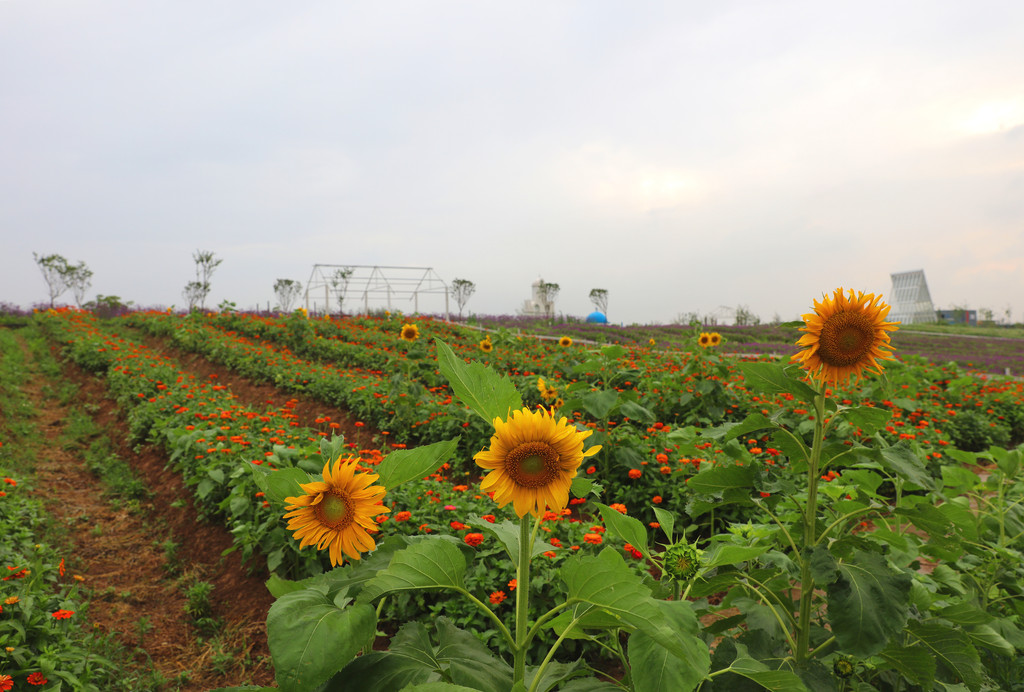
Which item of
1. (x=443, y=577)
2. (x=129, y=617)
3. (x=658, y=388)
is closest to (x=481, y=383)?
(x=443, y=577)

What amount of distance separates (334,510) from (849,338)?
5.11 ft

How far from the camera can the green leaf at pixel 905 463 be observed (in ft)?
4.92

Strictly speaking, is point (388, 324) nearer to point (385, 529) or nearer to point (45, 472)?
point (45, 472)

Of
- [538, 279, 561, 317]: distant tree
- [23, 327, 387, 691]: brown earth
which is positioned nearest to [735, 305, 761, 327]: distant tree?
[538, 279, 561, 317]: distant tree

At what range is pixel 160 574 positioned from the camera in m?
3.97

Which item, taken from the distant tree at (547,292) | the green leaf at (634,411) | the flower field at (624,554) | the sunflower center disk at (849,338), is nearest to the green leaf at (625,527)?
the flower field at (624,554)

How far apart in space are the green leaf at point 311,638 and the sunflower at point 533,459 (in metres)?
0.32

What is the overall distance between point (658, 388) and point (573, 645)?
4.91m

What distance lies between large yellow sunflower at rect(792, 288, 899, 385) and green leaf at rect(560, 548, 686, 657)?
111 centimetres

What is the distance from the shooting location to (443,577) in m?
1.01

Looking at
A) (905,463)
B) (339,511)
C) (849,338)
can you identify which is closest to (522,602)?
(339,511)

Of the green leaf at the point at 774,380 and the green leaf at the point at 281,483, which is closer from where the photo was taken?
the green leaf at the point at 281,483

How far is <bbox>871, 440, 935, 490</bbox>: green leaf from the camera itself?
1.50m

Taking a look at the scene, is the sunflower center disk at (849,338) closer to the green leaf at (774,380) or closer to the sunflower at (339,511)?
the green leaf at (774,380)
